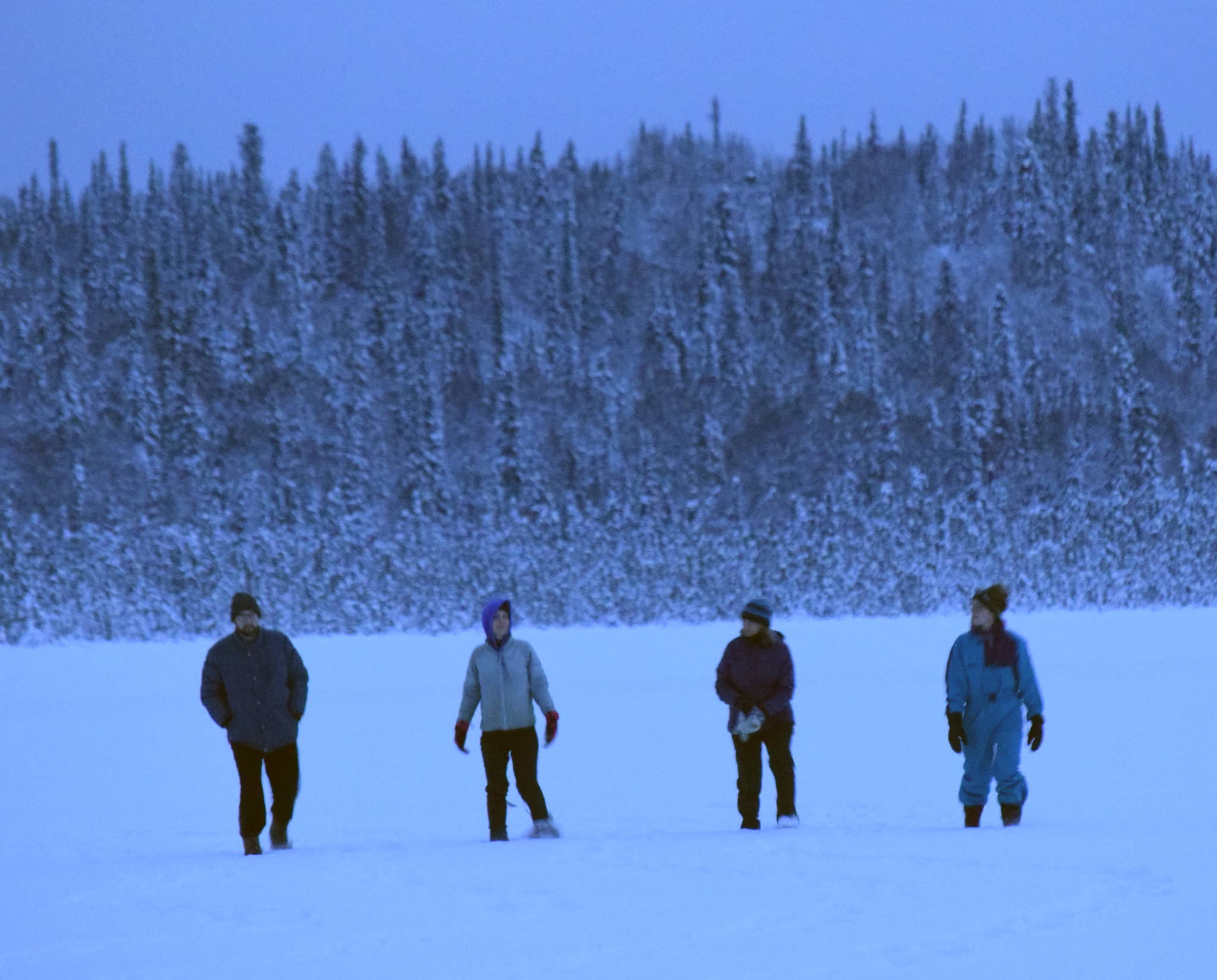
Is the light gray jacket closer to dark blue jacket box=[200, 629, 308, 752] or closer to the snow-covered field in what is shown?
the snow-covered field

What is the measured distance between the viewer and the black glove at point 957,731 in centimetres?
877

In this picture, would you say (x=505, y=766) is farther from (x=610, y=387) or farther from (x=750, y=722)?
(x=610, y=387)

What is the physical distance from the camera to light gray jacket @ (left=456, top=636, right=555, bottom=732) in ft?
29.7

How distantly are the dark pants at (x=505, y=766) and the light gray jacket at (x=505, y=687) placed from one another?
0.06 m

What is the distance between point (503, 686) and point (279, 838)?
62.0 inches

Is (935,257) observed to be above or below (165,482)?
above

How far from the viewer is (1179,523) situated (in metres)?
58.3

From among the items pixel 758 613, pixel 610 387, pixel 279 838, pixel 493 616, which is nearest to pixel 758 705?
pixel 758 613

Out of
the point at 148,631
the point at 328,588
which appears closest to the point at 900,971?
the point at 148,631

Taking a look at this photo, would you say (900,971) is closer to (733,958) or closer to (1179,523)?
(733,958)

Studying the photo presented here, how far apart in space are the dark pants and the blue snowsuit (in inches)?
97.9

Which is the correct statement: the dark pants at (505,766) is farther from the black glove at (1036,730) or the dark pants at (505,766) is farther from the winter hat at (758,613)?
the black glove at (1036,730)

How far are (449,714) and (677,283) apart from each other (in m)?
53.8

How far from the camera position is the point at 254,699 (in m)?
8.57
